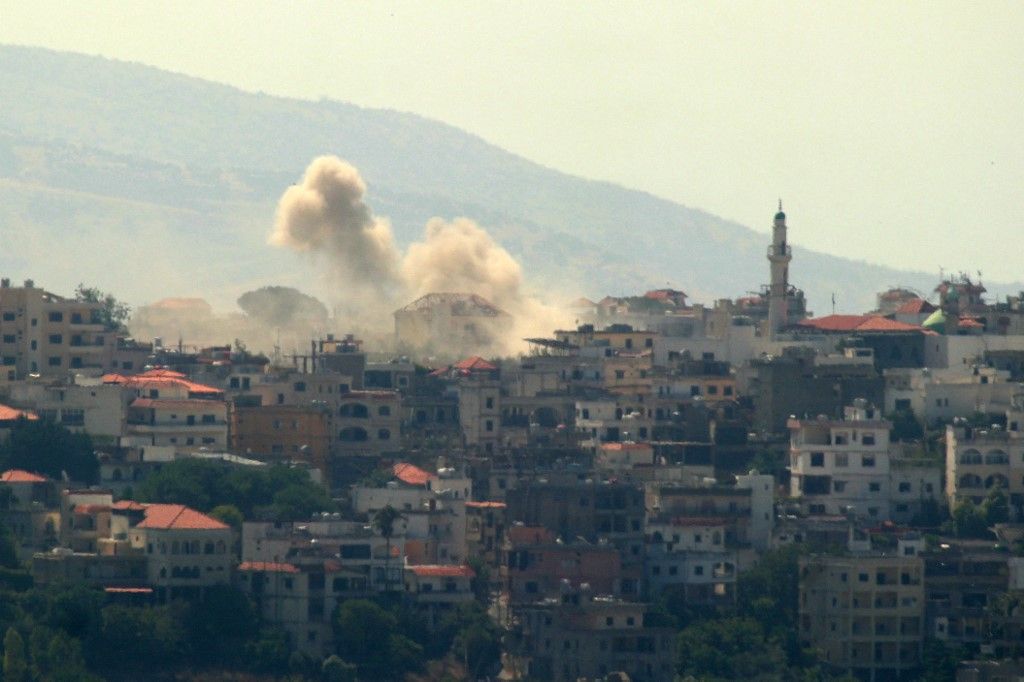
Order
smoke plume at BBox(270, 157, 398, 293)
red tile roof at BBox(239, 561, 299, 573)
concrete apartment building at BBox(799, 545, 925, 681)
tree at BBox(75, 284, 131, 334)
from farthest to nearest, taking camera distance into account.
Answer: smoke plume at BBox(270, 157, 398, 293), tree at BBox(75, 284, 131, 334), concrete apartment building at BBox(799, 545, 925, 681), red tile roof at BBox(239, 561, 299, 573)

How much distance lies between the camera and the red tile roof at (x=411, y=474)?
4193 inches

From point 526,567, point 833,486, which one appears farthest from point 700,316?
point 526,567

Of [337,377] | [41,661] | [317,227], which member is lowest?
[41,661]

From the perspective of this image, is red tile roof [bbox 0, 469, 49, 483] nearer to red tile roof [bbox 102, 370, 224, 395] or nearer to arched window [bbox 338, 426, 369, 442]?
red tile roof [bbox 102, 370, 224, 395]

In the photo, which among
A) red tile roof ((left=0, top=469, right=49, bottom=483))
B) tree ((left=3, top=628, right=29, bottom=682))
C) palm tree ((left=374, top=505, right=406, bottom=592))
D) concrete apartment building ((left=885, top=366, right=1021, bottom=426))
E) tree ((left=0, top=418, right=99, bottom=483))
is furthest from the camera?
concrete apartment building ((left=885, top=366, right=1021, bottom=426))

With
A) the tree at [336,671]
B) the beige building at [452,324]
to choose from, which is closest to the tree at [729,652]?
the tree at [336,671]

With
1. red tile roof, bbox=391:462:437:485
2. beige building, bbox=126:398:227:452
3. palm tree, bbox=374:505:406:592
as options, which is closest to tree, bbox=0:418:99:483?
beige building, bbox=126:398:227:452

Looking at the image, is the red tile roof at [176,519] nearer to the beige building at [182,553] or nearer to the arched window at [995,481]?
the beige building at [182,553]

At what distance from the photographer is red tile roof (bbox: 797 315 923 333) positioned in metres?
131

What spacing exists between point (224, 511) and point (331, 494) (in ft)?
22.7

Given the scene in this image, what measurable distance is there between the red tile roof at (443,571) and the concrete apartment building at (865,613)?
915 cm

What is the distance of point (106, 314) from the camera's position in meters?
148

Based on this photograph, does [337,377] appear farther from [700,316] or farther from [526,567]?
[700,316]

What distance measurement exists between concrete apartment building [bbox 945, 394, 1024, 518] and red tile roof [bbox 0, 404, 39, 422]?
28.0 meters
